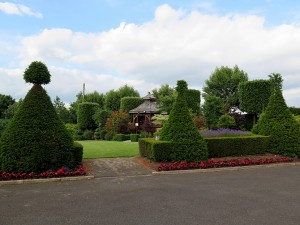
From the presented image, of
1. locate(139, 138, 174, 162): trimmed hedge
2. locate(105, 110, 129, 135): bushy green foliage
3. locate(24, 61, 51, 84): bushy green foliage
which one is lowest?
locate(139, 138, 174, 162): trimmed hedge

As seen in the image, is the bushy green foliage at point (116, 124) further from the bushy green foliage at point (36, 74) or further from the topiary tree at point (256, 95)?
the bushy green foliage at point (36, 74)

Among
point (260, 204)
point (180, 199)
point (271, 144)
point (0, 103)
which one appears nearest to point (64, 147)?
point (180, 199)

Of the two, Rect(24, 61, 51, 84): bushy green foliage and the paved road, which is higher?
Rect(24, 61, 51, 84): bushy green foliage

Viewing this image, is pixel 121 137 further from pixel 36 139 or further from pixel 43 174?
pixel 43 174

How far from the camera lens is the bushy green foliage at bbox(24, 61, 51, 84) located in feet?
35.2

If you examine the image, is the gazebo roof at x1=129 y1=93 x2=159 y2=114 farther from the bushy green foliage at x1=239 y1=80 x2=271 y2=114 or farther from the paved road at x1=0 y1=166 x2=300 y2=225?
the paved road at x1=0 y1=166 x2=300 y2=225

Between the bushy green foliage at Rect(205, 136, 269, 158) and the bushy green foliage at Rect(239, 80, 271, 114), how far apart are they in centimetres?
1779

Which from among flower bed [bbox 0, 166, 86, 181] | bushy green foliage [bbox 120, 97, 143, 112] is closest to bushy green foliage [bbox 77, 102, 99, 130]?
bushy green foliage [bbox 120, 97, 143, 112]

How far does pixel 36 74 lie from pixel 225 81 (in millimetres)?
41350

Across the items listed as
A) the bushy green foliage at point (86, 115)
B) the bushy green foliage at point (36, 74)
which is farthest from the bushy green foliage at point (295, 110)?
the bushy green foliage at point (36, 74)

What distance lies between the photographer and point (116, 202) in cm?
664

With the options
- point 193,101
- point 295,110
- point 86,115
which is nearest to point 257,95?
point 295,110

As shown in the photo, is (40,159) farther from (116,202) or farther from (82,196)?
(116,202)

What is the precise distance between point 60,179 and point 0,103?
39.4 meters
